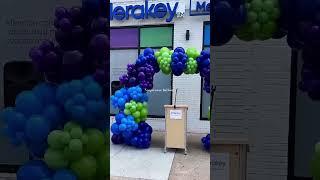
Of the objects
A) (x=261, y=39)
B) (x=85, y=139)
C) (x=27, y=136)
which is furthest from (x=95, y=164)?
(x=261, y=39)

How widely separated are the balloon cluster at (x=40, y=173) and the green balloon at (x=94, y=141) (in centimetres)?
16

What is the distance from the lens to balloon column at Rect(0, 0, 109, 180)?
61.5 inches

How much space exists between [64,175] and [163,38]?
478cm

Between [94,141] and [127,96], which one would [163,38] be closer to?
[127,96]

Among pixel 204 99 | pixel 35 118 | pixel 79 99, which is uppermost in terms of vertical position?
pixel 79 99

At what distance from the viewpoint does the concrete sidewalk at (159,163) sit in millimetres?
3809

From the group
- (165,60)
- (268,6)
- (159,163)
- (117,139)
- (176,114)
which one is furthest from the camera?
(117,139)

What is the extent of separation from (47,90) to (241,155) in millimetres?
1069

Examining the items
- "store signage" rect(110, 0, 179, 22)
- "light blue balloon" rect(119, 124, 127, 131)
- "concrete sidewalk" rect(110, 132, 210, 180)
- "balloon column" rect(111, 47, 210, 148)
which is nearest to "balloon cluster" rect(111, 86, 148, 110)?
"balloon column" rect(111, 47, 210, 148)

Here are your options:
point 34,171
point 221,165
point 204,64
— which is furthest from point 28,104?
point 204,64

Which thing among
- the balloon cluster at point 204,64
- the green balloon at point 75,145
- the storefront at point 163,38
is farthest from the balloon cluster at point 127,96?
the green balloon at point 75,145

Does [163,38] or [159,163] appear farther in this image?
[163,38]

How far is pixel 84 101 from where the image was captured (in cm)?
155

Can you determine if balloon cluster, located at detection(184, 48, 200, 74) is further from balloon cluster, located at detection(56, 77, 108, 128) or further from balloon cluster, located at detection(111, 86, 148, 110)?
balloon cluster, located at detection(56, 77, 108, 128)
